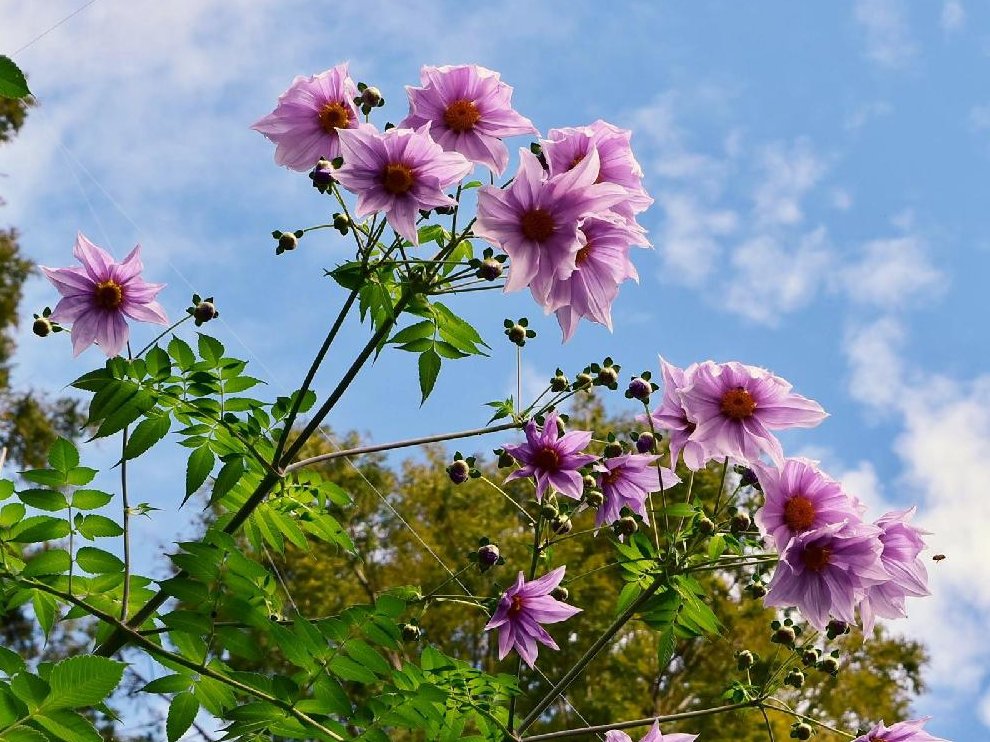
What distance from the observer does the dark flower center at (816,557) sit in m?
1.98

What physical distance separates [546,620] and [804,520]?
59 centimetres

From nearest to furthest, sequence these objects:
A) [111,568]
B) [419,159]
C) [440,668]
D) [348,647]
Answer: [419,159]
[348,647]
[111,568]
[440,668]

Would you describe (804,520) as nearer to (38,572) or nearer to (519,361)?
(519,361)

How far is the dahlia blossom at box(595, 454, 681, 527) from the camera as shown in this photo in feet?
7.79

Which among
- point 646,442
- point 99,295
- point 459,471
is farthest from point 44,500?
point 646,442

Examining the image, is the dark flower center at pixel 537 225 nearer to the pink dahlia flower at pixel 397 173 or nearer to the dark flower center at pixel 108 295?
the pink dahlia flower at pixel 397 173

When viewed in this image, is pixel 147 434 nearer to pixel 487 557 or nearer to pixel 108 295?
pixel 108 295

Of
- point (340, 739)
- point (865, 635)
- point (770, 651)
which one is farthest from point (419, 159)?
point (770, 651)

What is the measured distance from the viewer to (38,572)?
225cm

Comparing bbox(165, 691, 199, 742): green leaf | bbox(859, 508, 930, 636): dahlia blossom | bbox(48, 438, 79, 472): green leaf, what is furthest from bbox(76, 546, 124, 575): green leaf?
bbox(859, 508, 930, 636): dahlia blossom

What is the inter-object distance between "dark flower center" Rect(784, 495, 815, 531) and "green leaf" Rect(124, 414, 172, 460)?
125cm

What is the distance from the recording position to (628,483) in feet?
7.91

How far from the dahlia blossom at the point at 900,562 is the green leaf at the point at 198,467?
1339 millimetres

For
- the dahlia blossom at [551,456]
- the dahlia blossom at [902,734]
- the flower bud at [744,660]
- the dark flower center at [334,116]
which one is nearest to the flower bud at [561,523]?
the dahlia blossom at [551,456]
